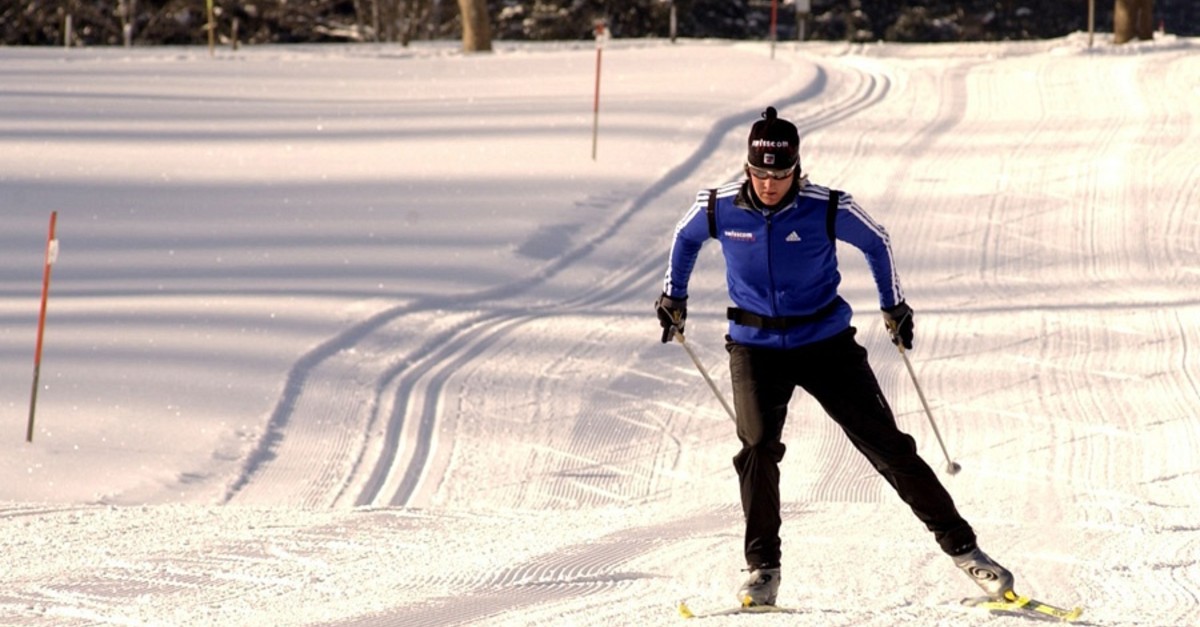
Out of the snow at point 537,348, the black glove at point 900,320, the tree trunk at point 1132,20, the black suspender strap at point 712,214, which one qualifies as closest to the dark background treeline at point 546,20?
the tree trunk at point 1132,20

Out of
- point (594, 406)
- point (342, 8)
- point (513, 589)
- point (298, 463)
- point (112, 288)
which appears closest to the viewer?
point (513, 589)

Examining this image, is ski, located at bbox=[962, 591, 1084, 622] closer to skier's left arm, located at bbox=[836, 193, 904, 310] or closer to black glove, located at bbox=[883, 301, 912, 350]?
black glove, located at bbox=[883, 301, 912, 350]

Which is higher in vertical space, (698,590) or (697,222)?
(697,222)

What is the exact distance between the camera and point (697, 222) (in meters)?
6.32

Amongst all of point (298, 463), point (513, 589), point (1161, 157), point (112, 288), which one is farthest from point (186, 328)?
point (1161, 157)

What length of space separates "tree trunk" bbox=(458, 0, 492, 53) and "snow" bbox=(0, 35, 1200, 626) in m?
4.62

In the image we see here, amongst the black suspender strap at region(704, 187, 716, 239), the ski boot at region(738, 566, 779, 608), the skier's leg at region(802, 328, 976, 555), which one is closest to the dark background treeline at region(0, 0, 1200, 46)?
the black suspender strap at region(704, 187, 716, 239)

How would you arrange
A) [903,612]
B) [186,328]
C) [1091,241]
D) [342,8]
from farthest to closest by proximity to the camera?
[342,8] → [1091,241] → [186,328] → [903,612]

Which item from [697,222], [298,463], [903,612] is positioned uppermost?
[697,222]

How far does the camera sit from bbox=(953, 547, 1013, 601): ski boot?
20.1ft

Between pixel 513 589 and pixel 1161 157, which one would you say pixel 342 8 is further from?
pixel 513 589

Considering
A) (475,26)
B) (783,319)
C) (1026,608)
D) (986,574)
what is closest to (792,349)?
(783,319)

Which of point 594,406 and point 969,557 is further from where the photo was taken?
point 594,406

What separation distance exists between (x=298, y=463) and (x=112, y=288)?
4.07 m
